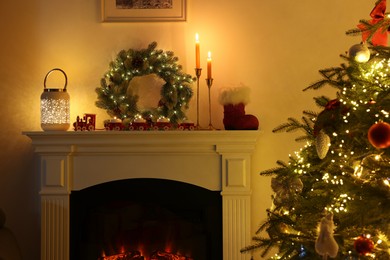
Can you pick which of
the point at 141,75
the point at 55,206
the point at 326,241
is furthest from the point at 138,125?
the point at 326,241

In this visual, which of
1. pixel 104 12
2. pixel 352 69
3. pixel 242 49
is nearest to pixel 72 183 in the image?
pixel 104 12

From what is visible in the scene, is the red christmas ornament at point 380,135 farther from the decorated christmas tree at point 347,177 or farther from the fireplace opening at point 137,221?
the fireplace opening at point 137,221

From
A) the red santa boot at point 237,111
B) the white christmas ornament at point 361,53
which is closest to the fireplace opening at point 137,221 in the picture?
the red santa boot at point 237,111

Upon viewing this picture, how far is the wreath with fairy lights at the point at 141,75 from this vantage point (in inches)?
119

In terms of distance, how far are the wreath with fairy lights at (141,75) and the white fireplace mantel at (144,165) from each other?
0.17m

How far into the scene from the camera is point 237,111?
2.92 metres

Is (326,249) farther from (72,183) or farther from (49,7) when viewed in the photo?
(49,7)

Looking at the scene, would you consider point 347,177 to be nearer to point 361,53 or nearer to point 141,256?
point 361,53

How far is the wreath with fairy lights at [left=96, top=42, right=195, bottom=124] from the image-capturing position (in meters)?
3.04

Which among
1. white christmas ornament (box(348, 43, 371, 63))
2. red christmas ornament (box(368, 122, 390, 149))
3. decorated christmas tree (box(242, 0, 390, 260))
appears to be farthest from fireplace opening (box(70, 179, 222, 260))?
red christmas ornament (box(368, 122, 390, 149))

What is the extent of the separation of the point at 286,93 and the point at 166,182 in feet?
3.04

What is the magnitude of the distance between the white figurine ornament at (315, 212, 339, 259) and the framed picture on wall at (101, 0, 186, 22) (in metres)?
1.90

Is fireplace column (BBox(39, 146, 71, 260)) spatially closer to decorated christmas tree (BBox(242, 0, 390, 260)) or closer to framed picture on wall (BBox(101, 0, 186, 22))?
framed picture on wall (BBox(101, 0, 186, 22))

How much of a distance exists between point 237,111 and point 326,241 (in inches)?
54.9
